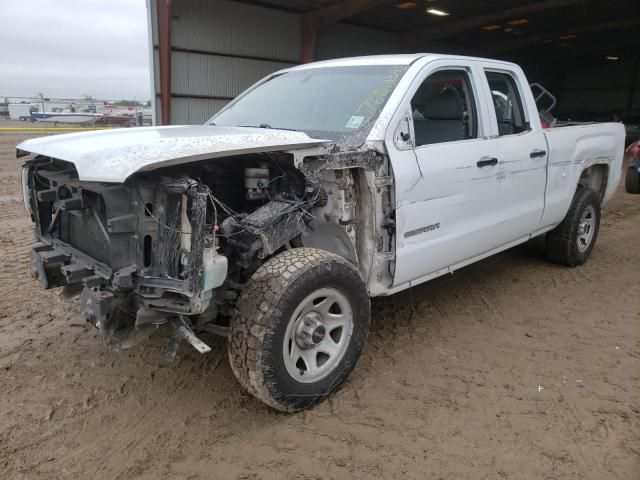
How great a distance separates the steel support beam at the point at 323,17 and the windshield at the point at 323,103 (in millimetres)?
10676

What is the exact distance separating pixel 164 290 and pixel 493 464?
70.6 inches

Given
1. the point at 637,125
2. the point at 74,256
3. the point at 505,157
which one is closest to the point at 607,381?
the point at 505,157

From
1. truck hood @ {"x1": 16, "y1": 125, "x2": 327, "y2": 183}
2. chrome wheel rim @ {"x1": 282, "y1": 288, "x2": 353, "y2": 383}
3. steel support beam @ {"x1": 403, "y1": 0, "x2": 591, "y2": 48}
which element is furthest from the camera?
steel support beam @ {"x1": 403, "y1": 0, "x2": 591, "y2": 48}

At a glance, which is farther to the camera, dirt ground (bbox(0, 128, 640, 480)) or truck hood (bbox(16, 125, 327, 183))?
dirt ground (bbox(0, 128, 640, 480))

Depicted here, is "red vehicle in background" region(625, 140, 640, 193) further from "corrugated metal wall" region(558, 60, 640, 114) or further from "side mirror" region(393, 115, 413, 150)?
"corrugated metal wall" region(558, 60, 640, 114)

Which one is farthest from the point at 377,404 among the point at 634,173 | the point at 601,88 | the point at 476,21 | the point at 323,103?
the point at 601,88

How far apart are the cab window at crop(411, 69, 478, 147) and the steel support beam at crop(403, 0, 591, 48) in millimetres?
13325

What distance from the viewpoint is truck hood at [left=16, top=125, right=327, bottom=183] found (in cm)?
232

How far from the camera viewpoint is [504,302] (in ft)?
15.1

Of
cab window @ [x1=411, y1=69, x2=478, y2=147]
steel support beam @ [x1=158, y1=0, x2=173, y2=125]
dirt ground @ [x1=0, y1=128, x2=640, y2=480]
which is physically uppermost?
steel support beam @ [x1=158, y1=0, x2=173, y2=125]

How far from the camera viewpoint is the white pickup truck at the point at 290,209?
8.31 ft

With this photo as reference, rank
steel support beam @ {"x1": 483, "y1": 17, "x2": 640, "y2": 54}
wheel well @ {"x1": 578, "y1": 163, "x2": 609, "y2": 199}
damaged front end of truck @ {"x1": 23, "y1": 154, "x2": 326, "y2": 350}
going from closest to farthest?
damaged front end of truck @ {"x1": 23, "y1": 154, "x2": 326, "y2": 350} < wheel well @ {"x1": 578, "y1": 163, "x2": 609, "y2": 199} < steel support beam @ {"x1": 483, "y1": 17, "x2": 640, "y2": 54}

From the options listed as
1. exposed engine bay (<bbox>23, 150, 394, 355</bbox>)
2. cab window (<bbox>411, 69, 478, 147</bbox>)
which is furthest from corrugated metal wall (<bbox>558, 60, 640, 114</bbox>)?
exposed engine bay (<bbox>23, 150, 394, 355</bbox>)

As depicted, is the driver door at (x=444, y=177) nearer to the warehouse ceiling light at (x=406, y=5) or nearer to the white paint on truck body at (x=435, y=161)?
the white paint on truck body at (x=435, y=161)
